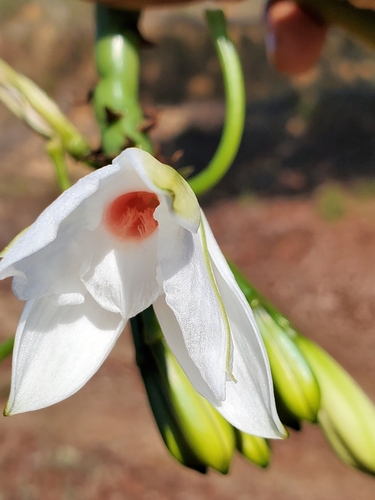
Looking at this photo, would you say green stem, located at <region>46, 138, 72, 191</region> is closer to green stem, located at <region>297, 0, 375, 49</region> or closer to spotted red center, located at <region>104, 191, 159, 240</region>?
spotted red center, located at <region>104, 191, 159, 240</region>

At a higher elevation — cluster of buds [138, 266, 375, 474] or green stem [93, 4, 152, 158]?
green stem [93, 4, 152, 158]

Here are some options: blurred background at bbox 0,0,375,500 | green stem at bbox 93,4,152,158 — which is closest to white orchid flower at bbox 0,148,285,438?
green stem at bbox 93,4,152,158

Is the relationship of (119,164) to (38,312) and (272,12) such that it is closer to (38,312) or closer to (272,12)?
(38,312)

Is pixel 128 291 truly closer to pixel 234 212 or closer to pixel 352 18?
pixel 352 18

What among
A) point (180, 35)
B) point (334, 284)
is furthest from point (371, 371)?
point (180, 35)

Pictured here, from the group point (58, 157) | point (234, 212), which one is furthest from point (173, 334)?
point (234, 212)

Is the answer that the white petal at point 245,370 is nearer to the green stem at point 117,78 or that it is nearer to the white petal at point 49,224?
the white petal at point 49,224
